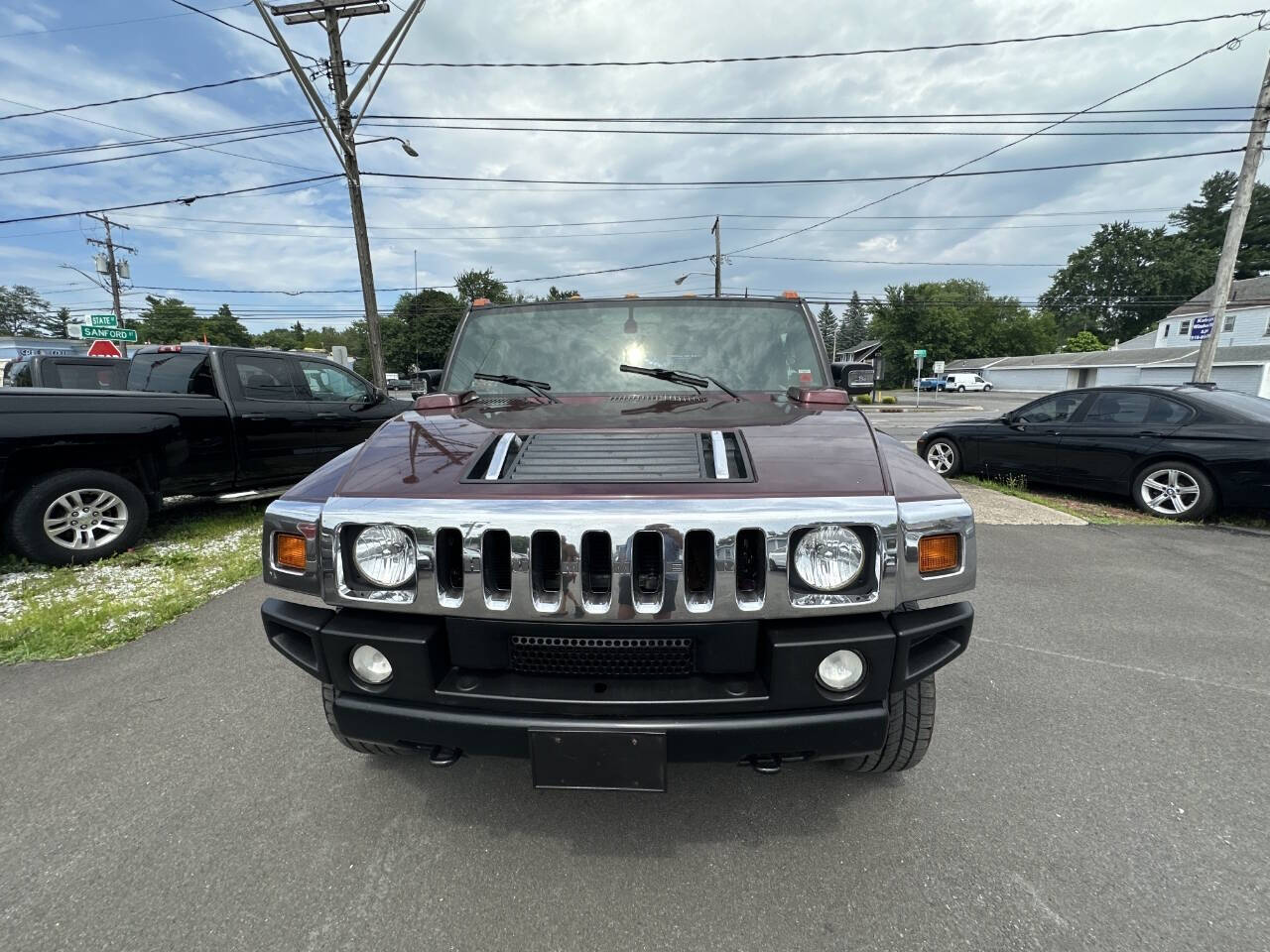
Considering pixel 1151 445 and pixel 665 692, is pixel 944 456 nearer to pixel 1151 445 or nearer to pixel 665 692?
pixel 1151 445

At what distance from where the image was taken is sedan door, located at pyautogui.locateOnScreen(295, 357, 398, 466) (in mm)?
6137

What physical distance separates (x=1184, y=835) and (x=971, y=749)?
0.63 m

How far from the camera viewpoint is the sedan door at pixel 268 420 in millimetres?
5461

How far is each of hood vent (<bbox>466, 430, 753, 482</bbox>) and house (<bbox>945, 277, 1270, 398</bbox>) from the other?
2564 cm

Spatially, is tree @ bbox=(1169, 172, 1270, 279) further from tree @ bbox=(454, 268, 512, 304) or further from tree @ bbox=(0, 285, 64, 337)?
tree @ bbox=(0, 285, 64, 337)

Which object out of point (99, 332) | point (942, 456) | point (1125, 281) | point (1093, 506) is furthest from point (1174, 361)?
point (99, 332)

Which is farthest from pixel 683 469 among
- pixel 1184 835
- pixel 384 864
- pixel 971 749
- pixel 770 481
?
pixel 1184 835

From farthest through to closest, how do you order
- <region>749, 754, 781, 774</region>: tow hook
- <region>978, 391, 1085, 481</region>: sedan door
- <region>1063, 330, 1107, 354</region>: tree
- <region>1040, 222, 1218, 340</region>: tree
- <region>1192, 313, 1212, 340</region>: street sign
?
<region>1063, 330, 1107, 354</region>: tree, <region>1040, 222, 1218, 340</region>: tree, <region>1192, 313, 1212, 340</region>: street sign, <region>978, 391, 1085, 481</region>: sedan door, <region>749, 754, 781, 774</region>: tow hook

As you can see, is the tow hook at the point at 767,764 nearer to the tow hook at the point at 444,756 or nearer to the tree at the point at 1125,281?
the tow hook at the point at 444,756

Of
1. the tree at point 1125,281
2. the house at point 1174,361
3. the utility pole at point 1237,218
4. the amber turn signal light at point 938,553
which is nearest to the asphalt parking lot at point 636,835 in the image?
the amber turn signal light at point 938,553

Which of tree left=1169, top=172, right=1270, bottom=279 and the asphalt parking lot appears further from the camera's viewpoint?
tree left=1169, top=172, right=1270, bottom=279

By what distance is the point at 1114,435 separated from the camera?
20.4 feet

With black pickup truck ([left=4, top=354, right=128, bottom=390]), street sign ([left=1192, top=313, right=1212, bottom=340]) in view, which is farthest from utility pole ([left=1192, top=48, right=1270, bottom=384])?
black pickup truck ([left=4, top=354, right=128, bottom=390])

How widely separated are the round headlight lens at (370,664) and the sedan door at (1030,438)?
759cm
